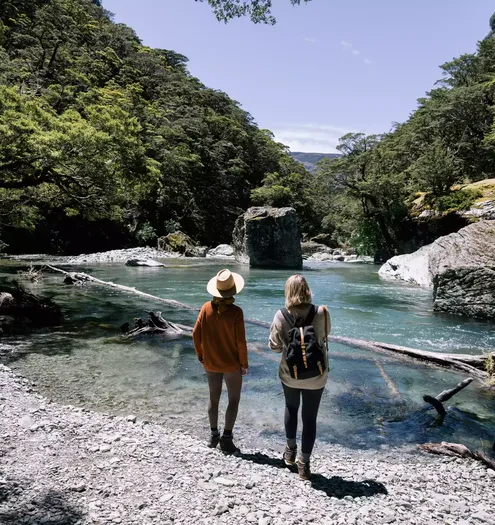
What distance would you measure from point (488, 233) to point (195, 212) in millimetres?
41540

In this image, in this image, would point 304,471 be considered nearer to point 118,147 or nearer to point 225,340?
point 225,340

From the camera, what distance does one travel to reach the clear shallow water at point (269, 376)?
5.89 metres

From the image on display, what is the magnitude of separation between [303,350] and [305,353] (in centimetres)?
3

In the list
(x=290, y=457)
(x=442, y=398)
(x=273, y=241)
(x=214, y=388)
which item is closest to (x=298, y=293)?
(x=214, y=388)

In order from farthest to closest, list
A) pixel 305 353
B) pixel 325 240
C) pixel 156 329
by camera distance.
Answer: pixel 325 240
pixel 156 329
pixel 305 353

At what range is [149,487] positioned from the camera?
3850mm

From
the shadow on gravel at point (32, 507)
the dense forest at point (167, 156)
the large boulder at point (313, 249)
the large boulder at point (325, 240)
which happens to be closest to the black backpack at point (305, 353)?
the shadow on gravel at point (32, 507)

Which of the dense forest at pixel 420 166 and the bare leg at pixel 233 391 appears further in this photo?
the dense forest at pixel 420 166

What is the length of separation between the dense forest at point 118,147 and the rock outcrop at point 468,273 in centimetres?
1118

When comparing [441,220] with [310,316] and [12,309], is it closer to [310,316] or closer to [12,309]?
[12,309]

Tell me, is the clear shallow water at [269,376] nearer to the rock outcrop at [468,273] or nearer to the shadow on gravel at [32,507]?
the rock outcrop at [468,273]

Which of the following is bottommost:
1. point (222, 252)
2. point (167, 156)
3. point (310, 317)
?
point (222, 252)

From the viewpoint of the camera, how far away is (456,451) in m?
4.95

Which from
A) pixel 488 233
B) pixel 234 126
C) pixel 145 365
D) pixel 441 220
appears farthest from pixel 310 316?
pixel 234 126
